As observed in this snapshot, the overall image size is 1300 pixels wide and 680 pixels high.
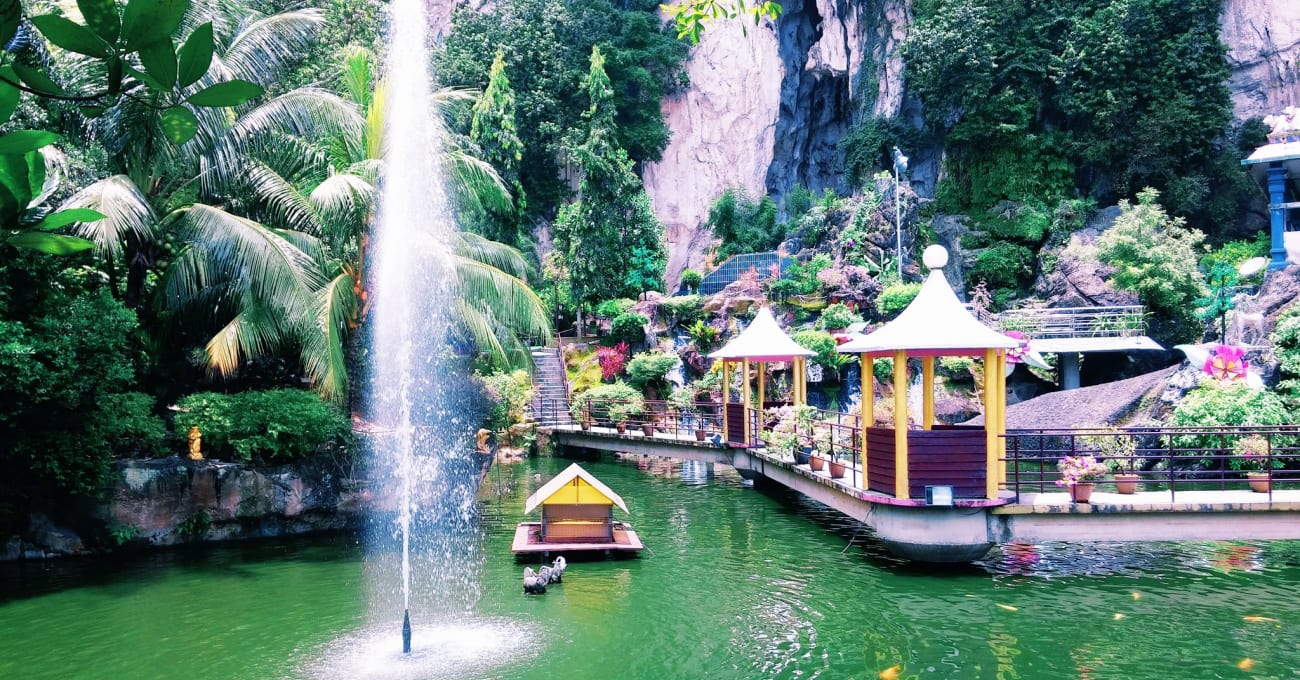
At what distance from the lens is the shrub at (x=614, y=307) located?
A: 29703 millimetres

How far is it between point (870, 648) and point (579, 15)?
106 feet

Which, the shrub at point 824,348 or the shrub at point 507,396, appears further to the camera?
the shrub at point 824,348

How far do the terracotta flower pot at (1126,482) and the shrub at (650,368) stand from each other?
16034 millimetres

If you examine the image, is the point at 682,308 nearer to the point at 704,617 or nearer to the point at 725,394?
the point at 725,394

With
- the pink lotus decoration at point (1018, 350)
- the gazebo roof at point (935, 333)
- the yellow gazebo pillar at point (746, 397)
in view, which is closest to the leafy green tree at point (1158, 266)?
the pink lotus decoration at point (1018, 350)

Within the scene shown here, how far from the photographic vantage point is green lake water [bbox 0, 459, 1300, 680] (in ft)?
26.7

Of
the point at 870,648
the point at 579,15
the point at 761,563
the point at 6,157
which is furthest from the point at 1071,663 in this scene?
the point at 579,15

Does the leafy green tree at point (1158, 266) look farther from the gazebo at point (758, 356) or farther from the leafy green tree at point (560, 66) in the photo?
the leafy green tree at point (560, 66)

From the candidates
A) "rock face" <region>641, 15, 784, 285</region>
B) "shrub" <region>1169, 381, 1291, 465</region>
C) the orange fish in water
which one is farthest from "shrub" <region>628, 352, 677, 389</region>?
the orange fish in water

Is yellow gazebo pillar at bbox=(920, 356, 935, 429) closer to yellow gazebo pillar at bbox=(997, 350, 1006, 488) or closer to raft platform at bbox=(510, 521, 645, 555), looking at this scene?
yellow gazebo pillar at bbox=(997, 350, 1006, 488)

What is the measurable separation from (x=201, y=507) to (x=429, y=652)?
642 cm

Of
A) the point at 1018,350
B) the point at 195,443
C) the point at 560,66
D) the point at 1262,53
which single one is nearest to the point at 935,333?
the point at 1018,350

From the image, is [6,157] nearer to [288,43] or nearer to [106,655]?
[106,655]

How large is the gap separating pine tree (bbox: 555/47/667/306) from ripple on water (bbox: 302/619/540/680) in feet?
73.3
